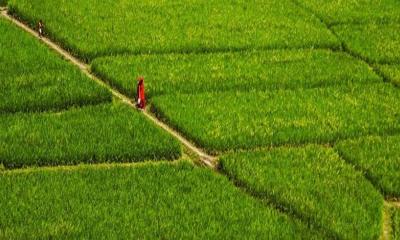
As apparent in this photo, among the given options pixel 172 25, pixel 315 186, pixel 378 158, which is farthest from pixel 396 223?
pixel 172 25

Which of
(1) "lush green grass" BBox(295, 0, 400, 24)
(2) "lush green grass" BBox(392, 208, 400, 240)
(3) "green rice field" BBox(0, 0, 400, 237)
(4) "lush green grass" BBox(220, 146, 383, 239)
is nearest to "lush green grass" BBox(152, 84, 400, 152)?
(3) "green rice field" BBox(0, 0, 400, 237)

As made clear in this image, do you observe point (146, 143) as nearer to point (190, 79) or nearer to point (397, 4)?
point (190, 79)

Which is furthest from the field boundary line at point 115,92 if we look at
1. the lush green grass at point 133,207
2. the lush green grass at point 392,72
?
the lush green grass at point 392,72

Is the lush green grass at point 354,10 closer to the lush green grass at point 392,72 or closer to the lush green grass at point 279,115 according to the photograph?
the lush green grass at point 392,72

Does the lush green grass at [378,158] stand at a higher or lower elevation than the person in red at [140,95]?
lower

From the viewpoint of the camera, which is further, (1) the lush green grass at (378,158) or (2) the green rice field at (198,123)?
(1) the lush green grass at (378,158)

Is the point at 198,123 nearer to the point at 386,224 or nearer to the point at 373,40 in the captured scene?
the point at 386,224

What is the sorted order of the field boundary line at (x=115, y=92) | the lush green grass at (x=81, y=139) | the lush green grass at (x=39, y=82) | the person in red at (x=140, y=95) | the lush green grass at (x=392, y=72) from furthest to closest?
the lush green grass at (x=392, y=72) → the person in red at (x=140, y=95) → the lush green grass at (x=39, y=82) → the field boundary line at (x=115, y=92) → the lush green grass at (x=81, y=139)
